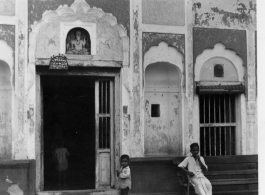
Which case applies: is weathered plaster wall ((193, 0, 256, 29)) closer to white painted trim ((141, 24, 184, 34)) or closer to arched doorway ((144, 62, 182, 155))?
white painted trim ((141, 24, 184, 34))

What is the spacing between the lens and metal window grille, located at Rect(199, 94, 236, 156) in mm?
10742

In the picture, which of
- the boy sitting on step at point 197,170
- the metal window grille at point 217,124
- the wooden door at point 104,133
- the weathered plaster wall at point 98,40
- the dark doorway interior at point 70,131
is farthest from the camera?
the dark doorway interior at point 70,131

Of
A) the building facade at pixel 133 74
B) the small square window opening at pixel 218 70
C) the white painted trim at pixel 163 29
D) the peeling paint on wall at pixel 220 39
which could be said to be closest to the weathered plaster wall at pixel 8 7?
the building facade at pixel 133 74

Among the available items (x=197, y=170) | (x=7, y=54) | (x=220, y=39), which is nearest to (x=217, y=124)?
(x=197, y=170)

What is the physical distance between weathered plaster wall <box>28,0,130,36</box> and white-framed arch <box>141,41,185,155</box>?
0.95 metres

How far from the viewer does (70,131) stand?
1311 centimetres

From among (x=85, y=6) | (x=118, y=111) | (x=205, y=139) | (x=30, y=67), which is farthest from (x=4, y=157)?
(x=205, y=139)

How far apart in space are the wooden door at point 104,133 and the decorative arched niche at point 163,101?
84 cm

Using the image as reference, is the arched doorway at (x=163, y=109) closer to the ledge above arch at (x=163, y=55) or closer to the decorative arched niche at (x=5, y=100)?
the ledge above arch at (x=163, y=55)

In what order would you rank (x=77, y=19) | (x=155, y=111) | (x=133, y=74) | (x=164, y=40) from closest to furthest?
(x=77, y=19) → (x=133, y=74) → (x=164, y=40) → (x=155, y=111)

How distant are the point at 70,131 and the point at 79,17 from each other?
4.32 meters

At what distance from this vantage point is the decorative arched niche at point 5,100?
30.7 feet

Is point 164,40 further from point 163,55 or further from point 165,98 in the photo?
point 165,98

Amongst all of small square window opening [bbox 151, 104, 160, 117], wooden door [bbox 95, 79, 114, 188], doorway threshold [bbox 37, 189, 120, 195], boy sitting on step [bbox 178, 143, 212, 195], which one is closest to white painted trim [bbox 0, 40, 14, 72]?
wooden door [bbox 95, 79, 114, 188]
